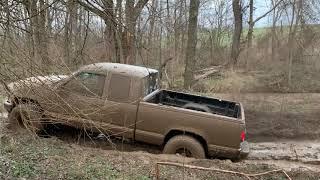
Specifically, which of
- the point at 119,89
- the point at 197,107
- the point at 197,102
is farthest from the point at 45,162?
the point at 197,102

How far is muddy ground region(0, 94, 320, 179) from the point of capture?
694 cm

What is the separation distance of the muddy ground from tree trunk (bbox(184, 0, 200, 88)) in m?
2.30

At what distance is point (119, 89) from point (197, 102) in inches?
84.4

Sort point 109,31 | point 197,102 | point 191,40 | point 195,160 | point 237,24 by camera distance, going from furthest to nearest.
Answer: point 237,24 → point 191,40 → point 197,102 → point 195,160 → point 109,31

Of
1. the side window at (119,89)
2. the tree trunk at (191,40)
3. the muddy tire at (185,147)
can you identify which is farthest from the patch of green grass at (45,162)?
the tree trunk at (191,40)

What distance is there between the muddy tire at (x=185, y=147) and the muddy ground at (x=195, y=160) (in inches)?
10.5

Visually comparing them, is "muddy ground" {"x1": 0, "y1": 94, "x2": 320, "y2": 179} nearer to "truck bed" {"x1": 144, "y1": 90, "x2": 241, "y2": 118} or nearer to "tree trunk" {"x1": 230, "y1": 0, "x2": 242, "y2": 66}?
"truck bed" {"x1": 144, "y1": 90, "x2": 241, "y2": 118}

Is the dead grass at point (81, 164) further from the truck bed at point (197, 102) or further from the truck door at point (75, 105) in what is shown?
the truck bed at point (197, 102)

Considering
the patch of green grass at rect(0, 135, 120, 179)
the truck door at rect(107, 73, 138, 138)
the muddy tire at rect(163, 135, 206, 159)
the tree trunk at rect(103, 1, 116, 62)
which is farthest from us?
the truck door at rect(107, 73, 138, 138)

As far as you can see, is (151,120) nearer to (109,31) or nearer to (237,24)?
(109,31)

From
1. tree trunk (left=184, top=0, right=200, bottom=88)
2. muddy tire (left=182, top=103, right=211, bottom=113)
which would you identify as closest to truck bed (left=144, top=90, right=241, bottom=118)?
muddy tire (left=182, top=103, right=211, bottom=113)

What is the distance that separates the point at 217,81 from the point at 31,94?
14.2 meters

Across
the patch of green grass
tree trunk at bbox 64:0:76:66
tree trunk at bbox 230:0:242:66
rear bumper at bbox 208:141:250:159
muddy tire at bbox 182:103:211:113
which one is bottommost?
rear bumper at bbox 208:141:250:159

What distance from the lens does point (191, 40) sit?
1652 cm
